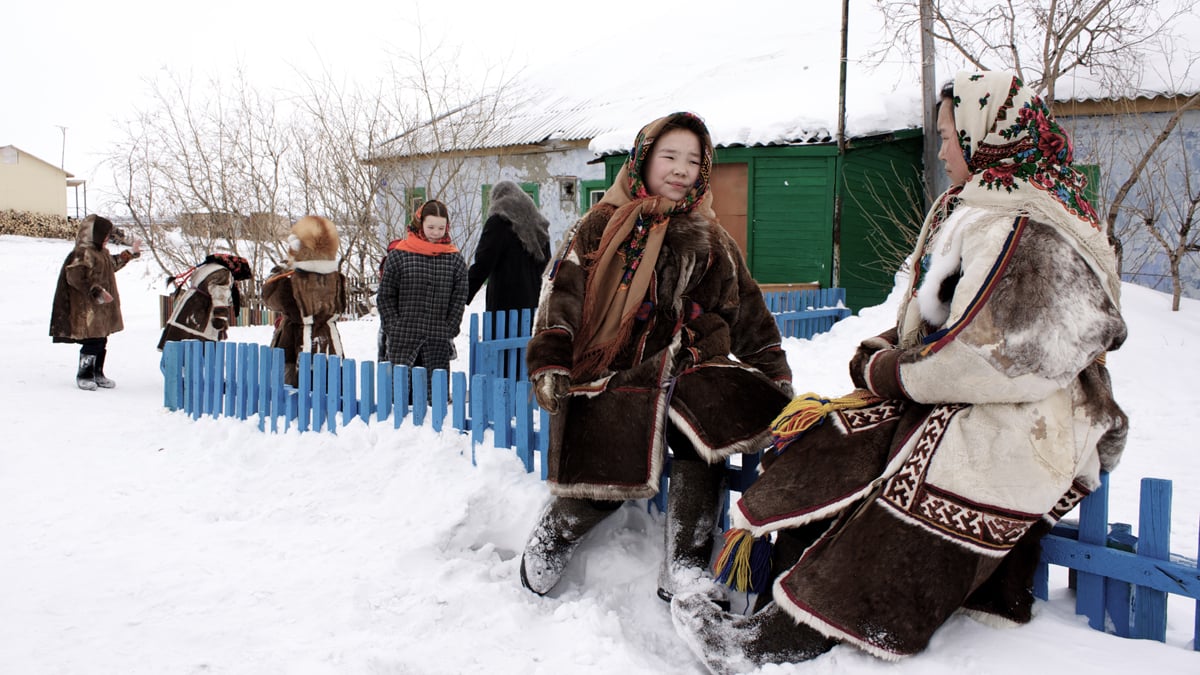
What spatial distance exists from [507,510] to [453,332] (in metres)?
2.68

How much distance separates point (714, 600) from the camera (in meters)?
2.62

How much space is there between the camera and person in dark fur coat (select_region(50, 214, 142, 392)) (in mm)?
7637

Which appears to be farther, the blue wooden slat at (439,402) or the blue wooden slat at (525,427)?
the blue wooden slat at (439,402)

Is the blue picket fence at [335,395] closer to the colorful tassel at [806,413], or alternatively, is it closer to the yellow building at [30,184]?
the colorful tassel at [806,413]

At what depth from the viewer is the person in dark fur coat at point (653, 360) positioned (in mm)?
2828

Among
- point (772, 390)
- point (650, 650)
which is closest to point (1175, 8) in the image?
point (772, 390)

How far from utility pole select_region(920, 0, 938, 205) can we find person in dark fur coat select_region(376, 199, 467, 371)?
8.38 metres

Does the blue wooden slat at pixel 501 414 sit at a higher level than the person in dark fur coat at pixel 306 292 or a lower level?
lower

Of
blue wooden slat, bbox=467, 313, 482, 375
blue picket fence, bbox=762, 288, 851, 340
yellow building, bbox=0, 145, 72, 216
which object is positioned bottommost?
blue wooden slat, bbox=467, 313, 482, 375

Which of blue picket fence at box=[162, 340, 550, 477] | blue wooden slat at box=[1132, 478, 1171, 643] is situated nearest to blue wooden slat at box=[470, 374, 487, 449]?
blue picket fence at box=[162, 340, 550, 477]

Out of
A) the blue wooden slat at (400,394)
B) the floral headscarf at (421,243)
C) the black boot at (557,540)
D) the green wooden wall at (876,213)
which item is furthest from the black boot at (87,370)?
the green wooden wall at (876,213)

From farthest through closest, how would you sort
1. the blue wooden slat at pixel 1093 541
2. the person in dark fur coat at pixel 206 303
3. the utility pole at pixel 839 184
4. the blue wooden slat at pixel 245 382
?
the utility pole at pixel 839 184 < the person in dark fur coat at pixel 206 303 < the blue wooden slat at pixel 245 382 < the blue wooden slat at pixel 1093 541

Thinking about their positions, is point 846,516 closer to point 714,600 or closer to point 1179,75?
point 714,600

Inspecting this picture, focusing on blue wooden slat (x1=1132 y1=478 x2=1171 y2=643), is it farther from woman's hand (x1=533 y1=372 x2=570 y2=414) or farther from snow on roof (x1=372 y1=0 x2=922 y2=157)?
snow on roof (x1=372 y1=0 x2=922 y2=157)
